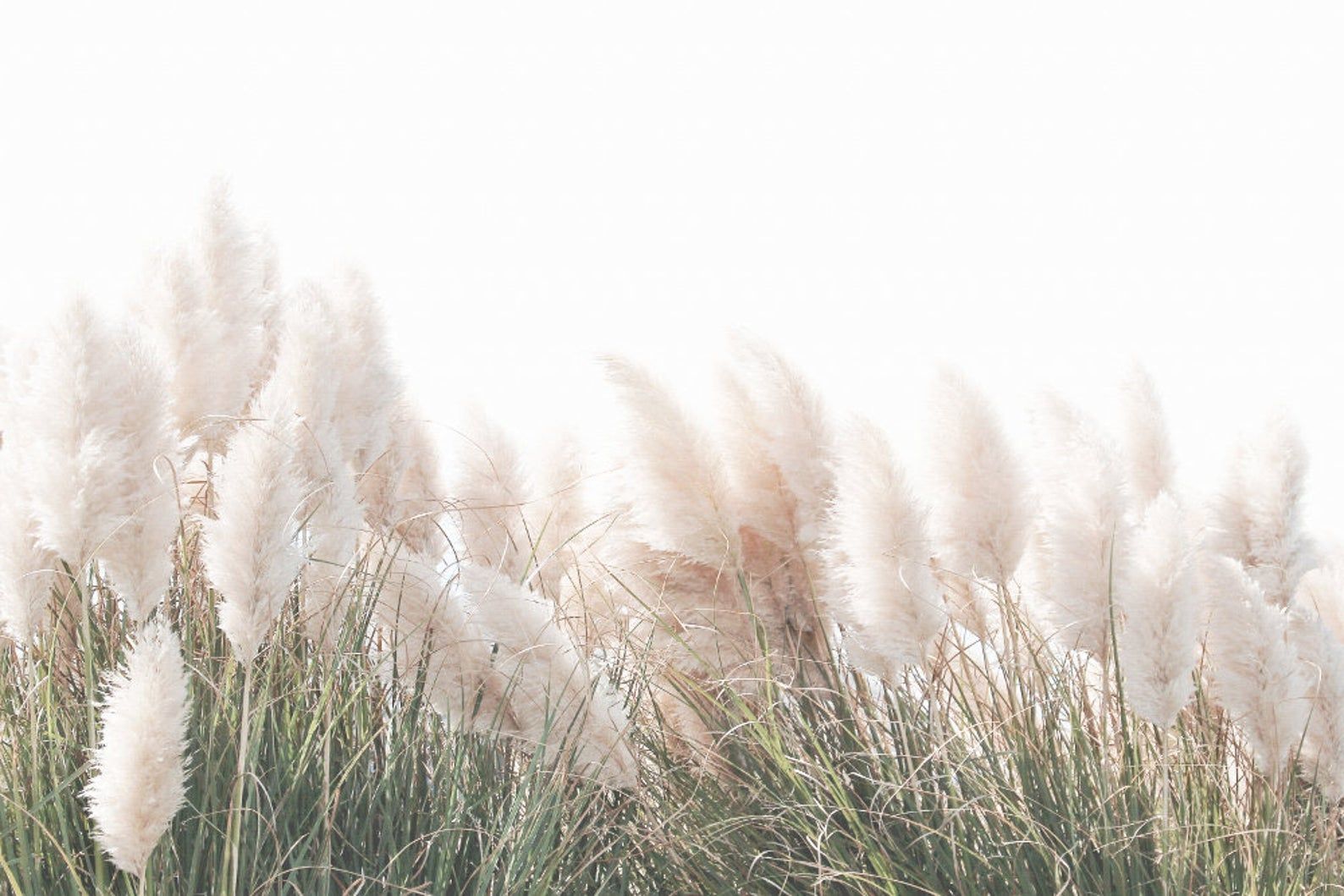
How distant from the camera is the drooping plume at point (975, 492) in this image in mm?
2324

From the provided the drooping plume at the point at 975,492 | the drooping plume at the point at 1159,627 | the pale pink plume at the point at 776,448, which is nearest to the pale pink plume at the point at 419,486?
the pale pink plume at the point at 776,448

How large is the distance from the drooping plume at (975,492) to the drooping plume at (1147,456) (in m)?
0.45

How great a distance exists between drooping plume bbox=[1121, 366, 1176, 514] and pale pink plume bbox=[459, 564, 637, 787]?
1271 millimetres

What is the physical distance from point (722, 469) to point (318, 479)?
0.73m

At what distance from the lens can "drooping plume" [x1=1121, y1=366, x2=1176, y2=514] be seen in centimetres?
267

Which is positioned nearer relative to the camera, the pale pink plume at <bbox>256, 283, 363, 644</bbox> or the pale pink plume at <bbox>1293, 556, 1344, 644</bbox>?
the pale pink plume at <bbox>256, 283, 363, 644</bbox>

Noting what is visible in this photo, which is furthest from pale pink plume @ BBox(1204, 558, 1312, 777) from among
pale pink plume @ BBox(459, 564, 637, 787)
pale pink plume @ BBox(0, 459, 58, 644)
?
pale pink plume @ BBox(0, 459, 58, 644)

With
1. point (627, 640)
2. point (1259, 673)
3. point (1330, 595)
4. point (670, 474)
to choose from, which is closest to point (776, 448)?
point (670, 474)

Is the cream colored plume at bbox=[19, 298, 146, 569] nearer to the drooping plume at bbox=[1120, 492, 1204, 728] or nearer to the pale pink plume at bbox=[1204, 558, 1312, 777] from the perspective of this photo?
the drooping plume at bbox=[1120, 492, 1204, 728]

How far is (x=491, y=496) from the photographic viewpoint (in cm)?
279

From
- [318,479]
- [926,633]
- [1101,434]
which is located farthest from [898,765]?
[318,479]

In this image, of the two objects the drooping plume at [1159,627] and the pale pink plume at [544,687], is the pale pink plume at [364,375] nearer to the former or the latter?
the pale pink plume at [544,687]

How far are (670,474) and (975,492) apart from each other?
55 cm

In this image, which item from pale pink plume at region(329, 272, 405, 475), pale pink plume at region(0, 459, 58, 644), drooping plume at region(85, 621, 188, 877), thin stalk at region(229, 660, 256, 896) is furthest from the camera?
pale pink plume at region(329, 272, 405, 475)
